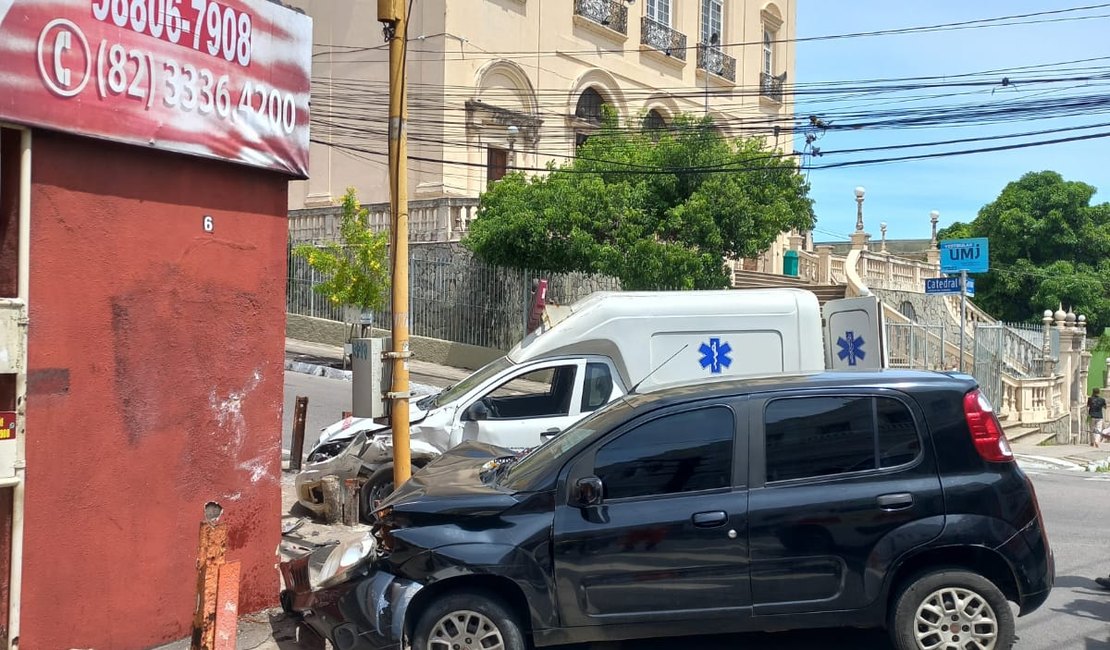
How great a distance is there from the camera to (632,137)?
2548 centimetres

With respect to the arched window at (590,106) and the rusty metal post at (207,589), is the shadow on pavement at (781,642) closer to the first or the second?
the rusty metal post at (207,589)

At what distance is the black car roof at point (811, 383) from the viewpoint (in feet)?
18.3

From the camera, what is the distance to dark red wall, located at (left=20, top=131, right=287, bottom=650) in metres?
5.63

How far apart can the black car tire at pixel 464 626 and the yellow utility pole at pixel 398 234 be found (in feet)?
7.04

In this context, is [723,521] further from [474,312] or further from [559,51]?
[559,51]

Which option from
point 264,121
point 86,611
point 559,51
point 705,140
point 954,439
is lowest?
point 86,611

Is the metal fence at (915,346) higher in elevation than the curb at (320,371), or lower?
higher

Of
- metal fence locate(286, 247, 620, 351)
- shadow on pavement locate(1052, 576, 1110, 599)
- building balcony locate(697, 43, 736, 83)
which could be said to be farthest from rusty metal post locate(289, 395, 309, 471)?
building balcony locate(697, 43, 736, 83)

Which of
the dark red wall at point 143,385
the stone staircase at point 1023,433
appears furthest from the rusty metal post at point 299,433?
the stone staircase at point 1023,433

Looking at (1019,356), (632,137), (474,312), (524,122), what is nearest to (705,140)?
(632,137)

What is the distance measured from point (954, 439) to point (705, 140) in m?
16.1

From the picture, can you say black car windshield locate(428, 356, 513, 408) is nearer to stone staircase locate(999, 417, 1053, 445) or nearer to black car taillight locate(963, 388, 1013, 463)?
black car taillight locate(963, 388, 1013, 463)

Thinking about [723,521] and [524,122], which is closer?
[723,521]

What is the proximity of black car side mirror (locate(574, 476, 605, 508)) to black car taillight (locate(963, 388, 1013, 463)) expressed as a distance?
203 centimetres
